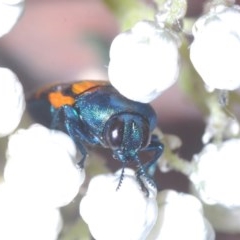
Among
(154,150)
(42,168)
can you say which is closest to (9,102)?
(42,168)

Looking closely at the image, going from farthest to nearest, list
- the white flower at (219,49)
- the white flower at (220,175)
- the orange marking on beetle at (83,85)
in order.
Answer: the orange marking on beetle at (83,85)
the white flower at (220,175)
the white flower at (219,49)

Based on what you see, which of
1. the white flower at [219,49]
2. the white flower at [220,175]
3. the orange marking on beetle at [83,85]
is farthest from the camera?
the orange marking on beetle at [83,85]

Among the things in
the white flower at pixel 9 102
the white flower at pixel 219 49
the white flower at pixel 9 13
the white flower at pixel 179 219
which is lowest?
the white flower at pixel 179 219

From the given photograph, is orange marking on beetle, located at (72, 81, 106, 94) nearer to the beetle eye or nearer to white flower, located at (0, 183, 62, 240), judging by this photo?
the beetle eye

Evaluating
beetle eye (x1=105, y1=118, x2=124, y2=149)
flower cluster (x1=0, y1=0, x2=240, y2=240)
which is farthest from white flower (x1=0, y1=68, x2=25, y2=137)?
beetle eye (x1=105, y1=118, x2=124, y2=149)

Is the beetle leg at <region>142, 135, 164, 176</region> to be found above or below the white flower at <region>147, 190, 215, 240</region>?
above

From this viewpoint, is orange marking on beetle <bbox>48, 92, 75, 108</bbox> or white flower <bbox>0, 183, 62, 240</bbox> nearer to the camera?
white flower <bbox>0, 183, 62, 240</bbox>

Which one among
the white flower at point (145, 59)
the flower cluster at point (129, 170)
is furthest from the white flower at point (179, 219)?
the white flower at point (145, 59)

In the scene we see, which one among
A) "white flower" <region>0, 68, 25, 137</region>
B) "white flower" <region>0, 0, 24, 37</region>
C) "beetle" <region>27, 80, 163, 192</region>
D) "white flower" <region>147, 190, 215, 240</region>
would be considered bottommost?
"white flower" <region>147, 190, 215, 240</region>

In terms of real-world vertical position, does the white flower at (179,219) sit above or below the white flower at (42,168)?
below

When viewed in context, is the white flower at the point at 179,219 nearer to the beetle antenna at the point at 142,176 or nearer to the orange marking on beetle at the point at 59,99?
the beetle antenna at the point at 142,176
